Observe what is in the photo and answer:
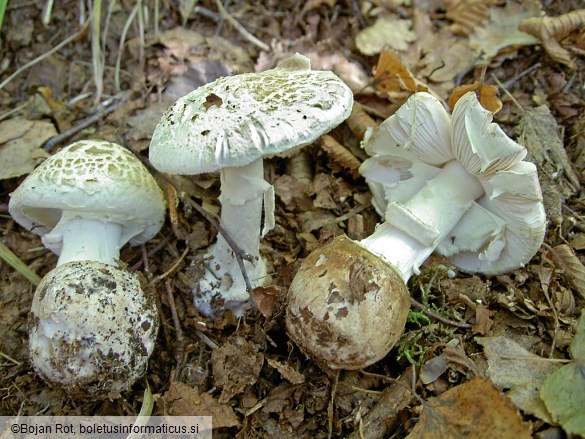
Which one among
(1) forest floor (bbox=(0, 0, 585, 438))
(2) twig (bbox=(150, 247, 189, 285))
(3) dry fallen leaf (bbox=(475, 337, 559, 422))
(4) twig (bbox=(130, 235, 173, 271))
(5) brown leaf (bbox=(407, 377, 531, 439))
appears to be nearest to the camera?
(5) brown leaf (bbox=(407, 377, 531, 439))

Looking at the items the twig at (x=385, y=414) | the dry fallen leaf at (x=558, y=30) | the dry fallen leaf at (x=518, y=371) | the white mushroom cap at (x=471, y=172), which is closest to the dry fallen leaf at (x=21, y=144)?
the white mushroom cap at (x=471, y=172)

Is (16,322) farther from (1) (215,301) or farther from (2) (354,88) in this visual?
(2) (354,88)

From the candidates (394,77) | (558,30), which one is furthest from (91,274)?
(558,30)

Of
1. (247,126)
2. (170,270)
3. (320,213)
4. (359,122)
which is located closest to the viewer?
(247,126)

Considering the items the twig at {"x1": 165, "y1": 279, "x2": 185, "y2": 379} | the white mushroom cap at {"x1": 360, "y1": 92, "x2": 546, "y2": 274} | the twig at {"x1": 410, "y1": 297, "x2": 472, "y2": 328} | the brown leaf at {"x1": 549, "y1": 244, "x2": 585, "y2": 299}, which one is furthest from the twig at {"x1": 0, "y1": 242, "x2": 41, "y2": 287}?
the brown leaf at {"x1": 549, "y1": 244, "x2": 585, "y2": 299}

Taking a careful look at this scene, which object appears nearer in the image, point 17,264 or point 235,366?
point 235,366

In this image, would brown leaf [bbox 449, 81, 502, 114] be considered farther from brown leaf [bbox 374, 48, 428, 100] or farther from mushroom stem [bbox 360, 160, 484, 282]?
mushroom stem [bbox 360, 160, 484, 282]

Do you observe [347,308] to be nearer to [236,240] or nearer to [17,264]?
[236,240]
